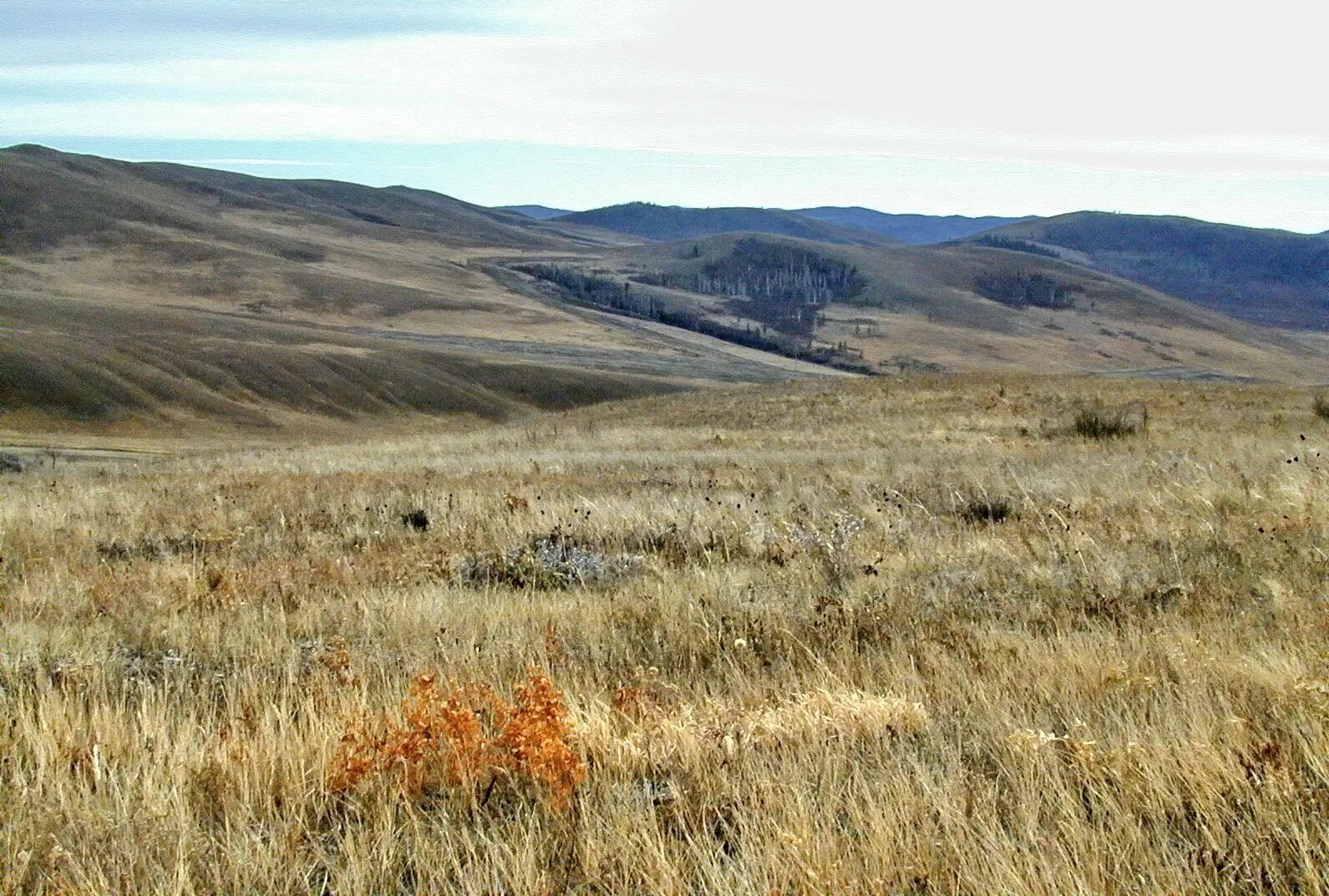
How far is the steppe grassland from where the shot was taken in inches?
115

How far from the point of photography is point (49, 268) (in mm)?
135125

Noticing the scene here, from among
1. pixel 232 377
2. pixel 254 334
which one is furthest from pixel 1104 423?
pixel 254 334

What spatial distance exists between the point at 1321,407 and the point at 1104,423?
5208 millimetres

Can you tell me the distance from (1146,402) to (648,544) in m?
22.2

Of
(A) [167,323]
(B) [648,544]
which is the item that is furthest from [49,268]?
(B) [648,544]

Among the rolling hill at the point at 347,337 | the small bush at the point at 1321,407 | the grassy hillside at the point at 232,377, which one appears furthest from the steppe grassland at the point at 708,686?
the rolling hill at the point at 347,337

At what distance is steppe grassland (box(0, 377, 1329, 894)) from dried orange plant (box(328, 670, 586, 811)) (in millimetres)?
44

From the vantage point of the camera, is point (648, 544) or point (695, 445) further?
point (695, 445)

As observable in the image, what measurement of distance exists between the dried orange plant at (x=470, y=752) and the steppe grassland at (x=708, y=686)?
44 millimetres

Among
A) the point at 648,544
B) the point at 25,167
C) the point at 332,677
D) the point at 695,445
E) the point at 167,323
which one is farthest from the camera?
the point at 25,167

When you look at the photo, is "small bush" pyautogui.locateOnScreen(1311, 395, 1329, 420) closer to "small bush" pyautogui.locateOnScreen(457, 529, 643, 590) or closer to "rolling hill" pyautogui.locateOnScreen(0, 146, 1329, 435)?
"small bush" pyautogui.locateOnScreen(457, 529, 643, 590)

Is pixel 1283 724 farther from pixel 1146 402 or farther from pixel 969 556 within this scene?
pixel 1146 402

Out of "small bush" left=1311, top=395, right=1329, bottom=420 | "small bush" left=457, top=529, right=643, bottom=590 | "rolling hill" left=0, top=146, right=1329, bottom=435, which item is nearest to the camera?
"small bush" left=457, top=529, right=643, bottom=590

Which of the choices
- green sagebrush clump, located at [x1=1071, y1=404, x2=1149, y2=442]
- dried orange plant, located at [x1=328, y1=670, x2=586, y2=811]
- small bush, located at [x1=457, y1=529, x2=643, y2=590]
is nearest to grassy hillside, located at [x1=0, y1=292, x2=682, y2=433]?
green sagebrush clump, located at [x1=1071, y1=404, x2=1149, y2=442]
